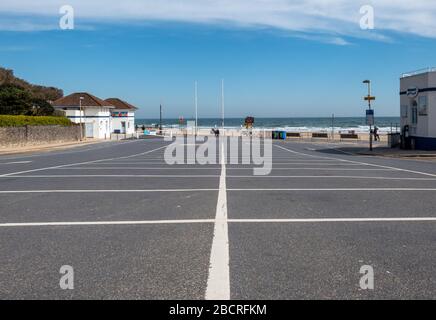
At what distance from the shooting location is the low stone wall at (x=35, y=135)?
128 ft

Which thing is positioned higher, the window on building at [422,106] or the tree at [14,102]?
the tree at [14,102]

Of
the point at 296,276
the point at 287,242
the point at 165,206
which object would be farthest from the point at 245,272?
the point at 165,206

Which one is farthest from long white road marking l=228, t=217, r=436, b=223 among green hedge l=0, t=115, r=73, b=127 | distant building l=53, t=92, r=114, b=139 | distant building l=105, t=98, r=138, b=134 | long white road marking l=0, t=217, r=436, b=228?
distant building l=105, t=98, r=138, b=134

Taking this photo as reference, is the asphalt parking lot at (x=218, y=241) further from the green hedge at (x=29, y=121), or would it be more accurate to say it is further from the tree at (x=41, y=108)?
the tree at (x=41, y=108)

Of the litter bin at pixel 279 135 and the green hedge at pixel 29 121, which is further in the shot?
the litter bin at pixel 279 135

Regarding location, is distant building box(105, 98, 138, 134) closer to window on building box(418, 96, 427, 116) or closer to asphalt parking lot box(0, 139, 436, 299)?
window on building box(418, 96, 427, 116)

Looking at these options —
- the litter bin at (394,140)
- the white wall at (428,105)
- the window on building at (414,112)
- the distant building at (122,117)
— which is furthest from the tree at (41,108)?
the window on building at (414,112)

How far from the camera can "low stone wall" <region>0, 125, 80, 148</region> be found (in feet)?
128

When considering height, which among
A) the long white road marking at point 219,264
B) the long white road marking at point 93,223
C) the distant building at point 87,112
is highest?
the distant building at point 87,112

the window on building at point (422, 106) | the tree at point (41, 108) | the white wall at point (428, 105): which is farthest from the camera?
the tree at point (41, 108)

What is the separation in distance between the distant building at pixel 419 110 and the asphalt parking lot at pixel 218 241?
2171cm
